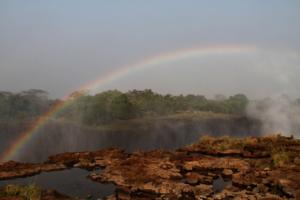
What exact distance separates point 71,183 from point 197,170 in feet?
38.0

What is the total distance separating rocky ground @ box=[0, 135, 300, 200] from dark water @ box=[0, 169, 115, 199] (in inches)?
35.3

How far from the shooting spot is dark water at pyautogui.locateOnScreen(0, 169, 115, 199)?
24.9m

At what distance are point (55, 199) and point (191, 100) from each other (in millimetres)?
162841

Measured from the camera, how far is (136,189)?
79.4 ft

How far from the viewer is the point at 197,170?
30.7 metres

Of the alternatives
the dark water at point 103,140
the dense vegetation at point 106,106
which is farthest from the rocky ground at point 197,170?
the dense vegetation at point 106,106

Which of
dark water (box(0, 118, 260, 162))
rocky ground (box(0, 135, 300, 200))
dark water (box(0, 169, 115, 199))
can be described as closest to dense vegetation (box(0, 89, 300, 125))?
dark water (box(0, 118, 260, 162))

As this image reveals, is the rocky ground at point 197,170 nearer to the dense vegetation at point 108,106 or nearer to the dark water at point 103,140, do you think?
the dark water at point 103,140

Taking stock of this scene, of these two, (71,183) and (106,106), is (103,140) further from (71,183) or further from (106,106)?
(106,106)

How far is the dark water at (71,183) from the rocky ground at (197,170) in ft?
2.94

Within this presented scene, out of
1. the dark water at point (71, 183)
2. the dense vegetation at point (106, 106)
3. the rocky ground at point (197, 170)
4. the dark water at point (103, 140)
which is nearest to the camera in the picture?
the rocky ground at point (197, 170)

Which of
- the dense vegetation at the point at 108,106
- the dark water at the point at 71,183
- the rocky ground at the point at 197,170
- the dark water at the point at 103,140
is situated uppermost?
the dense vegetation at the point at 108,106

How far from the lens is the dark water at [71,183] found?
81.7 feet

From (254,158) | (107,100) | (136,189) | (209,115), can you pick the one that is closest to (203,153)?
(254,158)
